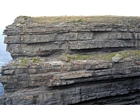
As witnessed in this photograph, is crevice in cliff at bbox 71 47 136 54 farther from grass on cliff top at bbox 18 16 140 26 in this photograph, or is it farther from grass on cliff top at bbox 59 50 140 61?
grass on cliff top at bbox 18 16 140 26

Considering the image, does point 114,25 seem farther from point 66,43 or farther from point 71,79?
point 71,79

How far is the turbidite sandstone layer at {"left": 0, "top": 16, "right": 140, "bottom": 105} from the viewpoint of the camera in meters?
21.4

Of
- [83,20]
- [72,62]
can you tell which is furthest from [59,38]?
[83,20]

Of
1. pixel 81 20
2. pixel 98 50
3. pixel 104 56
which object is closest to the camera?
pixel 104 56

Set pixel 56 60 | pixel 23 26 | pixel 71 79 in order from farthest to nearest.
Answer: pixel 23 26 < pixel 56 60 < pixel 71 79

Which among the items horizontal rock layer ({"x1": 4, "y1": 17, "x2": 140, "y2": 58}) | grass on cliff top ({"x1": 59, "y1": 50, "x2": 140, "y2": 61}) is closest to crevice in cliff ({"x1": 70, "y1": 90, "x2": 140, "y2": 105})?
grass on cliff top ({"x1": 59, "y1": 50, "x2": 140, "y2": 61})

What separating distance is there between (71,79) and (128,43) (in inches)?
297

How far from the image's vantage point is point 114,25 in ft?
80.8

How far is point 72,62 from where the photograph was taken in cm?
2192

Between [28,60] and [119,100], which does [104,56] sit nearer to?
[119,100]

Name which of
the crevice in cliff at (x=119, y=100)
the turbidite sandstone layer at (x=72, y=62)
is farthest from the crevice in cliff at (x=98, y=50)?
the crevice in cliff at (x=119, y=100)

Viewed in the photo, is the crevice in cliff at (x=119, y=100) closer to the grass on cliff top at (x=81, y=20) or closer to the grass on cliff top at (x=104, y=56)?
the grass on cliff top at (x=104, y=56)

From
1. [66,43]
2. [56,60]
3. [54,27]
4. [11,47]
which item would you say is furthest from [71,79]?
[11,47]

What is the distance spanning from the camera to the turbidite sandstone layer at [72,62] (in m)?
21.4
